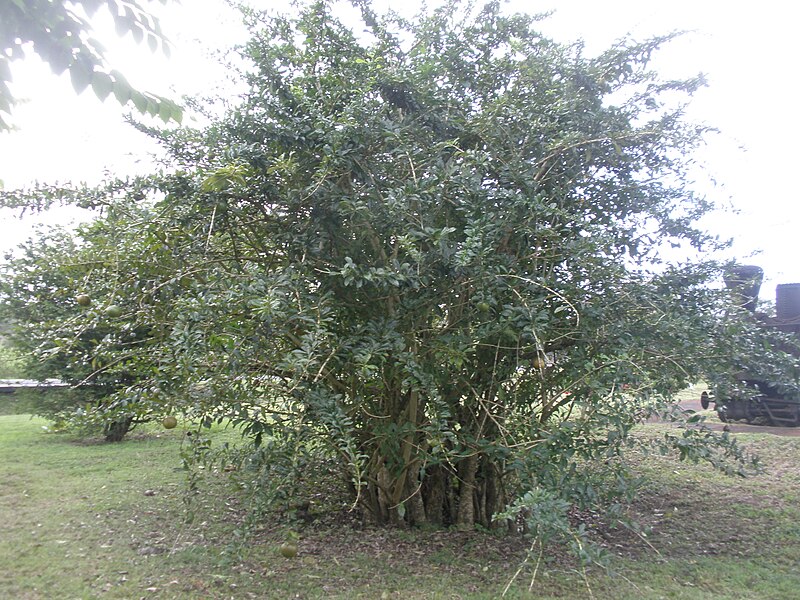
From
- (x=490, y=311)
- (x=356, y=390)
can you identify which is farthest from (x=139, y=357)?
(x=490, y=311)

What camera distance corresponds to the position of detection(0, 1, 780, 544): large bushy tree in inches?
122

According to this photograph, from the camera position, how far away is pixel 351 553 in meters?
4.20

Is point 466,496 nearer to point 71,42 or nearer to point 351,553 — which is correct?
point 351,553

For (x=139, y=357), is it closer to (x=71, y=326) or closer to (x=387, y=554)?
(x=71, y=326)

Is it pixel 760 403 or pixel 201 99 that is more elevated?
pixel 201 99

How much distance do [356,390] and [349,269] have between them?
117 centimetres

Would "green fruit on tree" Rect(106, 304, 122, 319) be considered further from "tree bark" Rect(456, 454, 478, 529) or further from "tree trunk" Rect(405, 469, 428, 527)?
"tree bark" Rect(456, 454, 478, 529)

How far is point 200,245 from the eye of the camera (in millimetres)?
3525

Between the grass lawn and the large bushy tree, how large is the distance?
0.56m

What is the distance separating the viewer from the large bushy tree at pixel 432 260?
3.11 m

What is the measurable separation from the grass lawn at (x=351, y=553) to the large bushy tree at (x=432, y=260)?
558mm

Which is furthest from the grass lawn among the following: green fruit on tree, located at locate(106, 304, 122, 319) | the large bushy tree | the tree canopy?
the tree canopy

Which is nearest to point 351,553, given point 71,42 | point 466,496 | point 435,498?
point 435,498

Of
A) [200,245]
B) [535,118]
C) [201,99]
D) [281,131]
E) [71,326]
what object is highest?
[201,99]
